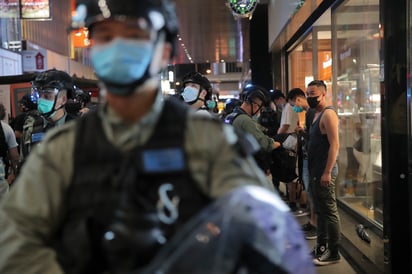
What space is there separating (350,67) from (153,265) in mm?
6504

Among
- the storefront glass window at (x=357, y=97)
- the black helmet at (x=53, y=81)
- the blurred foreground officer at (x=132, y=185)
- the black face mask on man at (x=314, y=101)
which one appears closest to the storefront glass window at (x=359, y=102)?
the storefront glass window at (x=357, y=97)

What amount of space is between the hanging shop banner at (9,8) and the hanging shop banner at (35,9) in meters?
0.76

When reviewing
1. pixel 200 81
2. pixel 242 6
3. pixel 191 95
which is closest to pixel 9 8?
pixel 242 6

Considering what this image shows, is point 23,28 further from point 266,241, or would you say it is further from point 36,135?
point 266,241

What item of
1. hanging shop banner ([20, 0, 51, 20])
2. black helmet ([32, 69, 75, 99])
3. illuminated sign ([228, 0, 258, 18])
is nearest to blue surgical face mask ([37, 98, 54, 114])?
black helmet ([32, 69, 75, 99])

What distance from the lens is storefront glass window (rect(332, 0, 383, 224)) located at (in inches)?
239

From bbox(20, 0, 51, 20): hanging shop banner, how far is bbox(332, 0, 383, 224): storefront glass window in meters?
7.28

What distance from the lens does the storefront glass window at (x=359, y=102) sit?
20.0 ft

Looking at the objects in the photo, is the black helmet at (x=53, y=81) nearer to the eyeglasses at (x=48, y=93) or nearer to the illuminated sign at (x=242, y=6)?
the eyeglasses at (x=48, y=93)

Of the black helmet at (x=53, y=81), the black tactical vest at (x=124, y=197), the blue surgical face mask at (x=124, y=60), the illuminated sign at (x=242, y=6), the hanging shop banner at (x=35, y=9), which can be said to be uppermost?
the hanging shop banner at (x=35, y=9)

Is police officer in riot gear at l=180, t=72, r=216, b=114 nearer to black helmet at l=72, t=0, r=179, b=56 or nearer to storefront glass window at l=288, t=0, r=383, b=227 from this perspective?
storefront glass window at l=288, t=0, r=383, b=227

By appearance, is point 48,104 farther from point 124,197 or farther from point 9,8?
point 9,8

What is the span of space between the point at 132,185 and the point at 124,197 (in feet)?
0.13

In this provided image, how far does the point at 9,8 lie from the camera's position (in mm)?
12117
